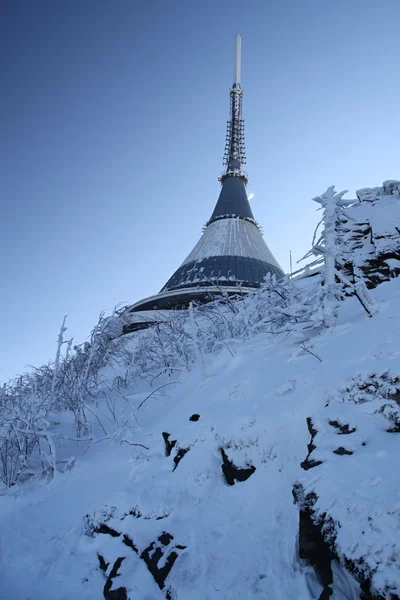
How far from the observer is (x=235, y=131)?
41562mm

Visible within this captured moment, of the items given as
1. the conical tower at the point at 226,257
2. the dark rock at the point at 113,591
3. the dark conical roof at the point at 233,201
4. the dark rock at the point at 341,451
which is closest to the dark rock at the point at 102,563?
the dark rock at the point at 113,591

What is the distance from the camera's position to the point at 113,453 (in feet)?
16.3

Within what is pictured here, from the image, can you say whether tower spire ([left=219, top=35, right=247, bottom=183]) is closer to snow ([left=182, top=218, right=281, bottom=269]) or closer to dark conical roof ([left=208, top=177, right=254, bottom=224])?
dark conical roof ([left=208, top=177, right=254, bottom=224])

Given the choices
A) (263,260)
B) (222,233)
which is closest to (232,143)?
(222,233)

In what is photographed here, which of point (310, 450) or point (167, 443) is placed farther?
point (167, 443)

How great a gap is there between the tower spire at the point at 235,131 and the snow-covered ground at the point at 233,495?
33830 mm

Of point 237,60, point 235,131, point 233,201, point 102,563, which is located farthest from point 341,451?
point 237,60

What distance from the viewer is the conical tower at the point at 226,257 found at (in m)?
19.6

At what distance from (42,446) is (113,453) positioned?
156 cm

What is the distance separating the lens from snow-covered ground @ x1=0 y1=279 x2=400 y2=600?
8.10 feet

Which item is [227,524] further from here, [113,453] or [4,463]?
[4,463]

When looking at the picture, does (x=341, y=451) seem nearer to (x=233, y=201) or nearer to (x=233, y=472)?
(x=233, y=472)

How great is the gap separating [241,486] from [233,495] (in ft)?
0.38

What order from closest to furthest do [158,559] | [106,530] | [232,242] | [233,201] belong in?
[158,559] < [106,530] < [232,242] < [233,201]
